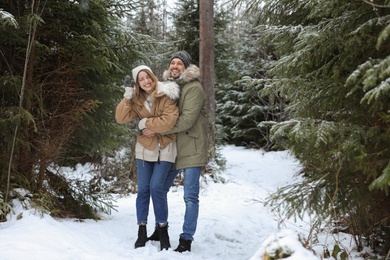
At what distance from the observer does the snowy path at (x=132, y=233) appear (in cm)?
326

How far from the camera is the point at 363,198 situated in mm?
3156

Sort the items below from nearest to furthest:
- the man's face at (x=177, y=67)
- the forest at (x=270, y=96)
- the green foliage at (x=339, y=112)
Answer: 1. the green foliage at (x=339, y=112)
2. the forest at (x=270, y=96)
3. the man's face at (x=177, y=67)

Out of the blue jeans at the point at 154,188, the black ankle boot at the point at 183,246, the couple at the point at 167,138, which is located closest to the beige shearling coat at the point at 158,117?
the couple at the point at 167,138

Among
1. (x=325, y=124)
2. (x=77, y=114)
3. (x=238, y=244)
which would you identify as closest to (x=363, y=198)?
(x=325, y=124)

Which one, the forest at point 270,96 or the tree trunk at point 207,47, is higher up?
the tree trunk at point 207,47

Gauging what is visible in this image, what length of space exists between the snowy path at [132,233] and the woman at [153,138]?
32 cm

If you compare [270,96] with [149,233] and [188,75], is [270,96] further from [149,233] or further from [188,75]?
[149,233]

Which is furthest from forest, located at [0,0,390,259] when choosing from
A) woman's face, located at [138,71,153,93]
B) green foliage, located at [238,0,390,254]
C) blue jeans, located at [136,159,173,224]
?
blue jeans, located at [136,159,173,224]

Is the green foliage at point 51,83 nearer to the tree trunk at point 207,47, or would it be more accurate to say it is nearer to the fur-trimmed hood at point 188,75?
the fur-trimmed hood at point 188,75

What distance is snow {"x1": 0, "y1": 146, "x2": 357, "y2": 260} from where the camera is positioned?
9.98 feet

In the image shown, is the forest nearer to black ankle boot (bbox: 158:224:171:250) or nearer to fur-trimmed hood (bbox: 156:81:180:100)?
fur-trimmed hood (bbox: 156:81:180:100)

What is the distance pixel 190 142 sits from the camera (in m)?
3.82

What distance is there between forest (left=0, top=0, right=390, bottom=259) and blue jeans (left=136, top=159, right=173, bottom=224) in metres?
1.16

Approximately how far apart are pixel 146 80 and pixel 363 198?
94.7 inches
